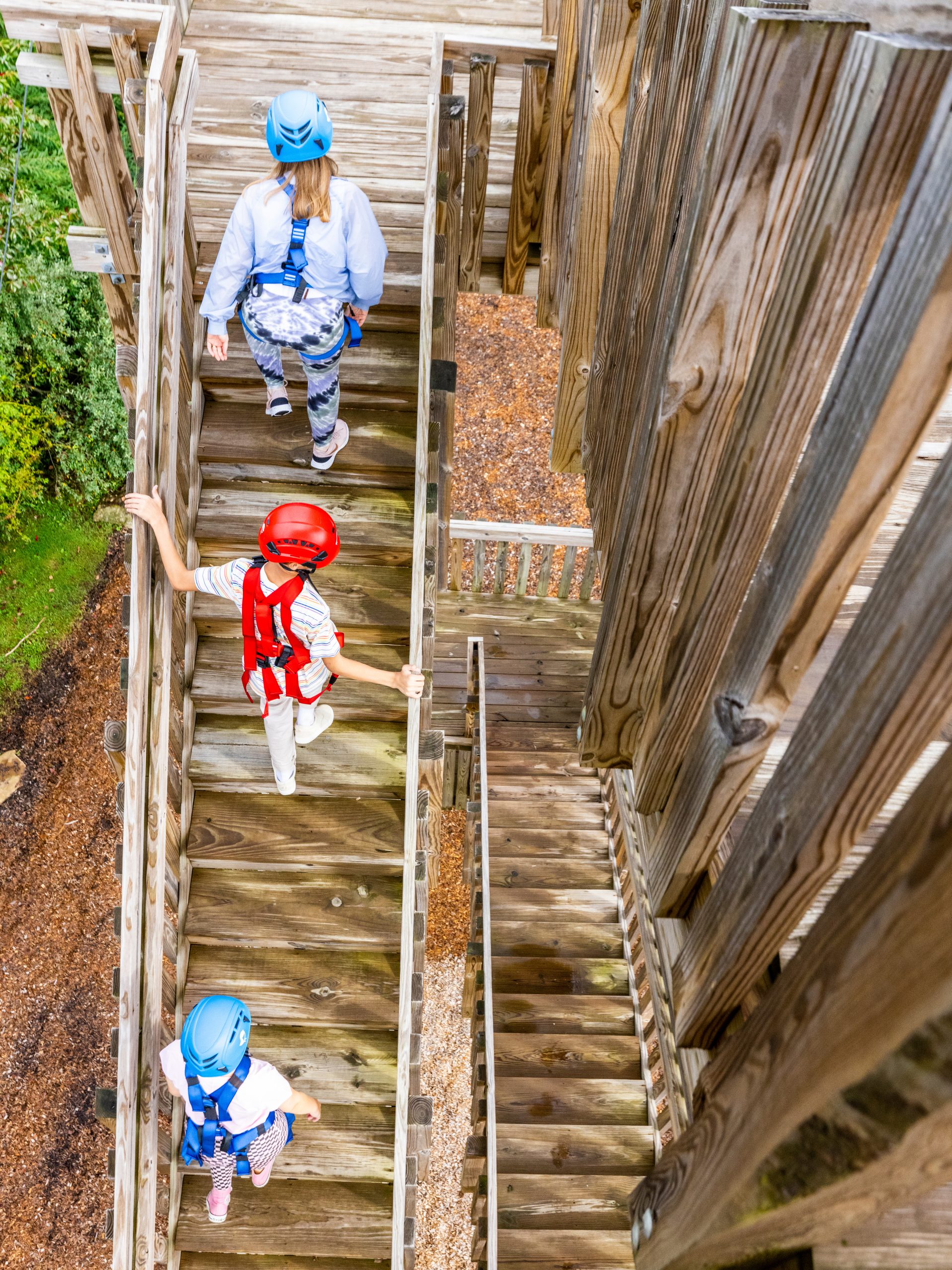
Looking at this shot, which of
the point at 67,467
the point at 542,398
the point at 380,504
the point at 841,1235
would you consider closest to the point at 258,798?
the point at 380,504

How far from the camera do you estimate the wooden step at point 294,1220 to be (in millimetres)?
3947

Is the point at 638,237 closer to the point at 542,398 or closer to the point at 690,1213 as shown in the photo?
the point at 690,1213

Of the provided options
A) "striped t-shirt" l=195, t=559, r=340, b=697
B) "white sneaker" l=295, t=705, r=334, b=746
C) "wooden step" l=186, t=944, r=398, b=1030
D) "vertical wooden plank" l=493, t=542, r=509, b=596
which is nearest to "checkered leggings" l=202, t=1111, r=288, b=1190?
"wooden step" l=186, t=944, r=398, b=1030

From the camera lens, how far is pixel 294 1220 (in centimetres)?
397

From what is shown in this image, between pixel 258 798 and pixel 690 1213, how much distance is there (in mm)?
3012

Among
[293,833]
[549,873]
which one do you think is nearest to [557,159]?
[293,833]

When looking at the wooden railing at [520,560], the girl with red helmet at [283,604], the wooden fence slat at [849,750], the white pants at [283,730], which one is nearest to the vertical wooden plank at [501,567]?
the wooden railing at [520,560]

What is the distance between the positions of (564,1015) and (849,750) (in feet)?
19.3

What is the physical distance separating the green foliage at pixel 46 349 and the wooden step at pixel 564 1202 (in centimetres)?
895

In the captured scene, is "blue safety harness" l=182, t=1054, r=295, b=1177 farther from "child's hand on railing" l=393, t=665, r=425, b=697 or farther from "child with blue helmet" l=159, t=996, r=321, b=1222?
"child's hand on railing" l=393, t=665, r=425, b=697

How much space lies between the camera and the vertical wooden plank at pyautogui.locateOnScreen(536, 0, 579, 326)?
412 centimetres

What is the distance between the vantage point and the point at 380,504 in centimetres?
436

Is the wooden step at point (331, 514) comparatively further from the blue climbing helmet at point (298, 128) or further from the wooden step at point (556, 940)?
the wooden step at point (556, 940)

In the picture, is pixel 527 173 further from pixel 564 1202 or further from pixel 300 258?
pixel 564 1202
